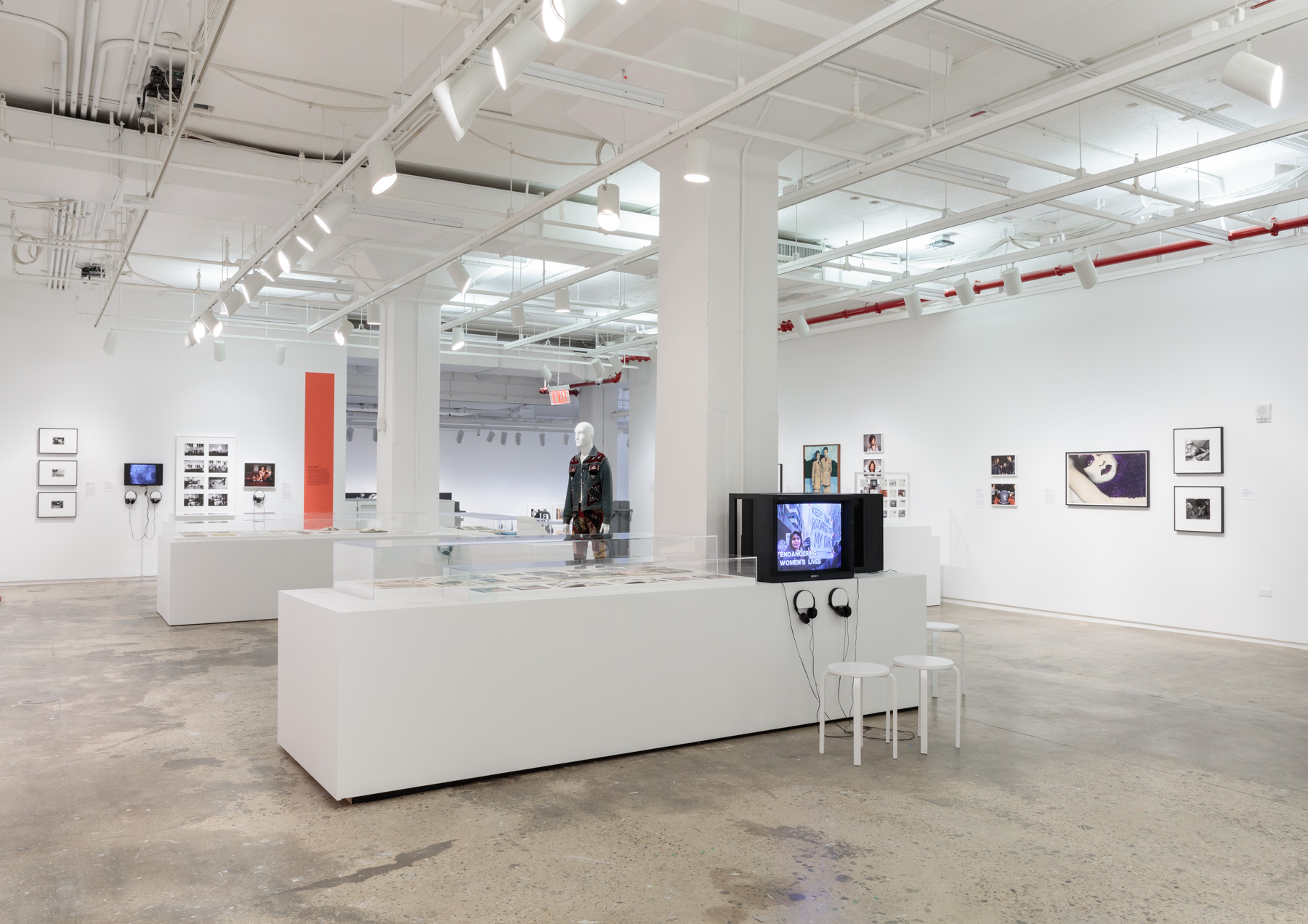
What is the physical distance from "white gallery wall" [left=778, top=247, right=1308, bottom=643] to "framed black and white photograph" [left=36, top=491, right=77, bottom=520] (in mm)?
10851

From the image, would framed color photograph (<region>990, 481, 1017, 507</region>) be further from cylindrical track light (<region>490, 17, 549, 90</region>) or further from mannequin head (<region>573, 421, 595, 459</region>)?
cylindrical track light (<region>490, 17, 549, 90</region>)

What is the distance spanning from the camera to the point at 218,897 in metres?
3.26

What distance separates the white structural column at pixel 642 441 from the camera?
18188 millimetres

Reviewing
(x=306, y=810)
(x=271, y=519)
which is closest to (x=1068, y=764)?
(x=306, y=810)

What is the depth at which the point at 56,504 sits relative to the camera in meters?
12.9

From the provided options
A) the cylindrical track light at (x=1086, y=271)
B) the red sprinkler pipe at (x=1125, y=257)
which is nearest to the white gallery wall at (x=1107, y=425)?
the red sprinkler pipe at (x=1125, y=257)

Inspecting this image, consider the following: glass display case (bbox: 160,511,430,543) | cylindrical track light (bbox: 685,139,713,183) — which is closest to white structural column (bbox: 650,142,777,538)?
cylindrical track light (bbox: 685,139,713,183)

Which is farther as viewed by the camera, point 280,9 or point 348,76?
point 348,76

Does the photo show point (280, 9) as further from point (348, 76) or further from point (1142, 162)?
point (1142, 162)

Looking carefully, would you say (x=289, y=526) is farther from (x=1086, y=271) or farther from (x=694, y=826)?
(x=1086, y=271)

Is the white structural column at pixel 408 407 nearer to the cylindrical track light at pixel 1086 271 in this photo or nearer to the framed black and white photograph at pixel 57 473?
the framed black and white photograph at pixel 57 473

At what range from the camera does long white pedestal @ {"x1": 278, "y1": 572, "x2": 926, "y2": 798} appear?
428 cm

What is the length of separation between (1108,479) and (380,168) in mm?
8214

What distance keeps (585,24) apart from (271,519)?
6.75m
